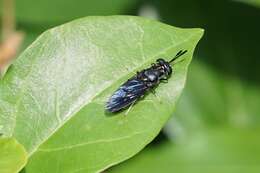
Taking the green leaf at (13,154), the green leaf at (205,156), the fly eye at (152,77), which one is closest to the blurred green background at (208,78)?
the green leaf at (205,156)

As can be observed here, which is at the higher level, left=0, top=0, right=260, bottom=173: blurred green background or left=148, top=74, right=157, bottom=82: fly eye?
left=148, top=74, right=157, bottom=82: fly eye

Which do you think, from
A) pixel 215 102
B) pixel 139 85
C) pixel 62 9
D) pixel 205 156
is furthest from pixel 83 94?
pixel 62 9

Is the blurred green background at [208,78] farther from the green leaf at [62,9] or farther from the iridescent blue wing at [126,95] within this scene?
the iridescent blue wing at [126,95]

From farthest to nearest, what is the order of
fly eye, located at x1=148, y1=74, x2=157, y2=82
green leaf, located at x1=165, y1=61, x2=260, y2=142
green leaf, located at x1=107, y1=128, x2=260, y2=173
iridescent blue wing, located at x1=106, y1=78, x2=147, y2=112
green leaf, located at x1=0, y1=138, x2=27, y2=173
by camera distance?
green leaf, located at x1=165, y1=61, x2=260, y2=142
green leaf, located at x1=107, y1=128, x2=260, y2=173
fly eye, located at x1=148, y1=74, x2=157, y2=82
iridescent blue wing, located at x1=106, y1=78, x2=147, y2=112
green leaf, located at x1=0, y1=138, x2=27, y2=173

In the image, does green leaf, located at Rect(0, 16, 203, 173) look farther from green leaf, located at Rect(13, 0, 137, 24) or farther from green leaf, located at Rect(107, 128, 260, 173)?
green leaf, located at Rect(13, 0, 137, 24)

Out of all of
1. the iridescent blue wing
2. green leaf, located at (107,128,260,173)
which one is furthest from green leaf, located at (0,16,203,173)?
green leaf, located at (107,128,260,173)

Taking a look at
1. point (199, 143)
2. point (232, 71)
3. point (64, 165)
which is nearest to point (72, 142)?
point (64, 165)
